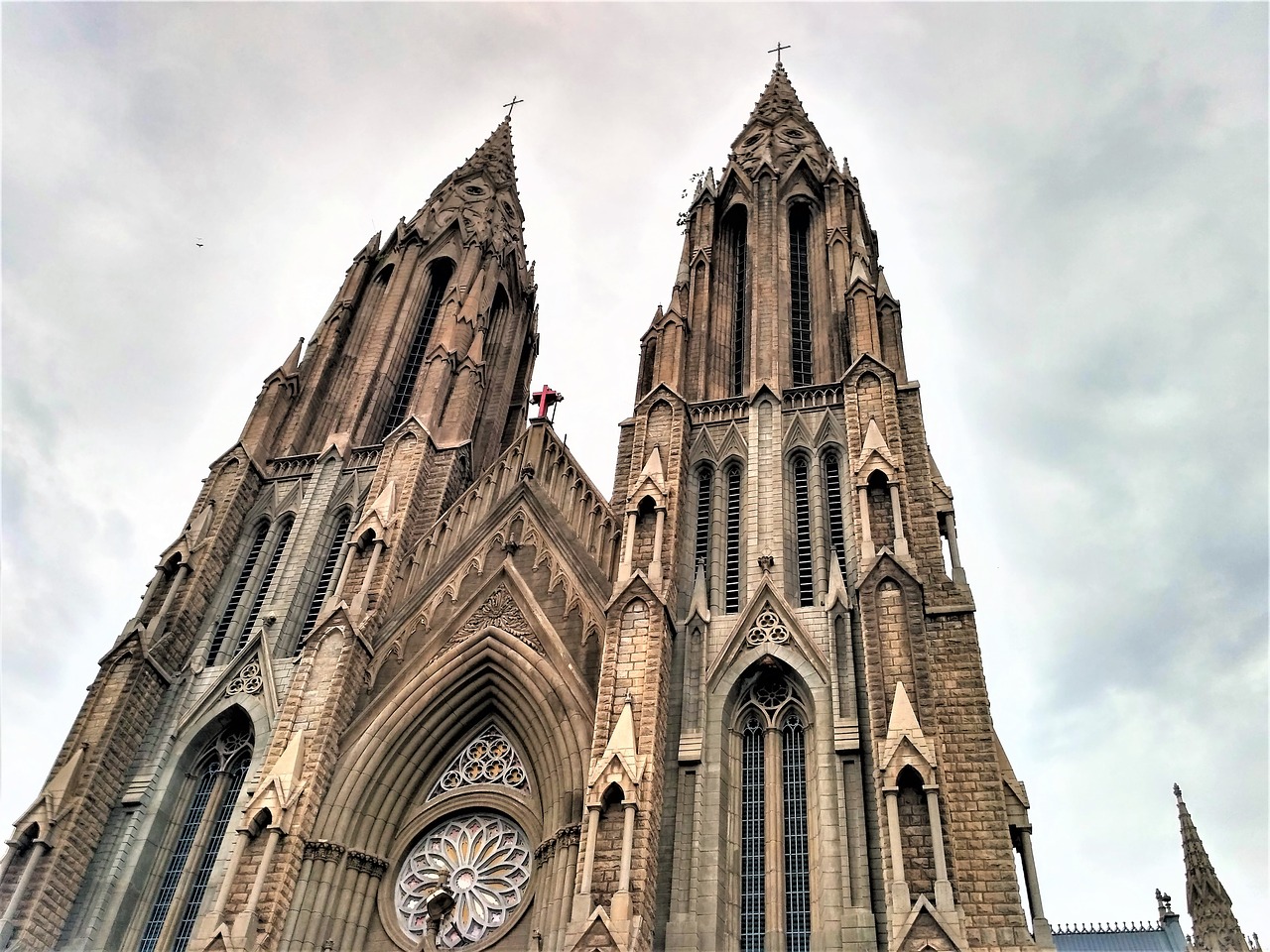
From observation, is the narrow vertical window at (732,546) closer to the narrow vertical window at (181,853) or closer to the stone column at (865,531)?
the stone column at (865,531)

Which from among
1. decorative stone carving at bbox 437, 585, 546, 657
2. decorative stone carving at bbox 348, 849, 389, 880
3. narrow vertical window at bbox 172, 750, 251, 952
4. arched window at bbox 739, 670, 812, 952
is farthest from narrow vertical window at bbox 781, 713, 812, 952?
narrow vertical window at bbox 172, 750, 251, 952

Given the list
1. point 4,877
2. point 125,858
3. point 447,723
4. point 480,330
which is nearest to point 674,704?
point 447,723

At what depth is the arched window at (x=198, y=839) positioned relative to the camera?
71.8ft

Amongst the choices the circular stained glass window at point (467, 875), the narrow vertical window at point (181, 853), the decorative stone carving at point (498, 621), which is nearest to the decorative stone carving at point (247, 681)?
the narrow vertical window at point (181, 853)

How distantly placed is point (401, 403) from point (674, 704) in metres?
15.3

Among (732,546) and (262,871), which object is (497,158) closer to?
(732,546)

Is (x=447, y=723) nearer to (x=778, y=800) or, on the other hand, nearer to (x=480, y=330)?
(x=778, y=800)

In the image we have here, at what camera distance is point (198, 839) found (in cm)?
2325

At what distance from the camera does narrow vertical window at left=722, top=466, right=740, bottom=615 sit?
2402cm

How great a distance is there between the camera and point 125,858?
889 inches

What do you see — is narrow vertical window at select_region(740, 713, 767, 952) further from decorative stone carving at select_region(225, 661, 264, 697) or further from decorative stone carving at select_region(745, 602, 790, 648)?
decorative stone carving at select_region(225, 661, 264, 697)

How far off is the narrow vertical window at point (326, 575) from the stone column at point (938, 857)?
15.0 meters

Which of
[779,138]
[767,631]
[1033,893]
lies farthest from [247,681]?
[779,138]

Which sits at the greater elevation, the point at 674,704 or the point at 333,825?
the point at 674,704
